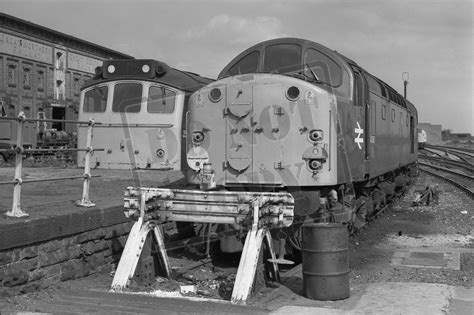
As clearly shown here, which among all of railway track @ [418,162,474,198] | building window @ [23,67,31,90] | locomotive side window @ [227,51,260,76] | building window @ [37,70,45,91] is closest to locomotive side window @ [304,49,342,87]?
locomotive side window @ [227,51,260,76]

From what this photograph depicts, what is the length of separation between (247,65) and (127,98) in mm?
5931

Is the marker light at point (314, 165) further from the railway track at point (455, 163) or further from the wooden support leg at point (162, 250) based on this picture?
the railway track at point (455, 163)

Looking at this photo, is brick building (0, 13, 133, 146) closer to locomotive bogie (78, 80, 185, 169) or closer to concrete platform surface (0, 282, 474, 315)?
locomotive bogie (78, 80, 185, 169)

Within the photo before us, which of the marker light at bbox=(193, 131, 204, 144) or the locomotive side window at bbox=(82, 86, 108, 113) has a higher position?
the locomotive side window at bbox=(82, 86, 108, 113)

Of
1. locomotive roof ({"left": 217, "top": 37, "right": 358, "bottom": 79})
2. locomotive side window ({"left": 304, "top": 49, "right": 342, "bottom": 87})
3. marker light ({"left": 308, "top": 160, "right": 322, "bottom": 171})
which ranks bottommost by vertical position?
marker light ({"left": 308, "top": 160, "right": 322, "bottom": 171})

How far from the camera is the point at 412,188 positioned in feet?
70.0

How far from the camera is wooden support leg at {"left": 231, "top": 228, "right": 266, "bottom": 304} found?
20.0 feet

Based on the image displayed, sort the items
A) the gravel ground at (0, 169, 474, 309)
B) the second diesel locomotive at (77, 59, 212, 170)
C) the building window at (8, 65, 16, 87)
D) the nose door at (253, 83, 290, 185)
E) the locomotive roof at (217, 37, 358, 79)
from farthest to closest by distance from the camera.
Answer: the building window at (8, 65, 16, 87), the second diesel locomotive at (77, 59, 212, 170), the locomotive roof at (217, 37, 358, 79), the nose door at (253, 83, 290, 185), the gravel ground at (0, 169, 474, 309)

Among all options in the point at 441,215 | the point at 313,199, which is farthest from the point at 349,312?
the point at 441,215

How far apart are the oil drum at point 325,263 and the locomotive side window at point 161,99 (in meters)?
8.04

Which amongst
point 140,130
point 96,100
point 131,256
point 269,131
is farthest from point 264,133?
point 96,100

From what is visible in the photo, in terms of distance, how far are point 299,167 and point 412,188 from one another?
14762 millimetres

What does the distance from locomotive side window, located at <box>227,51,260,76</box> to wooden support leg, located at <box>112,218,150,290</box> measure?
10.4 feet

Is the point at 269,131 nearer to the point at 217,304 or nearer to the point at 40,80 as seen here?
the point at 217,304
